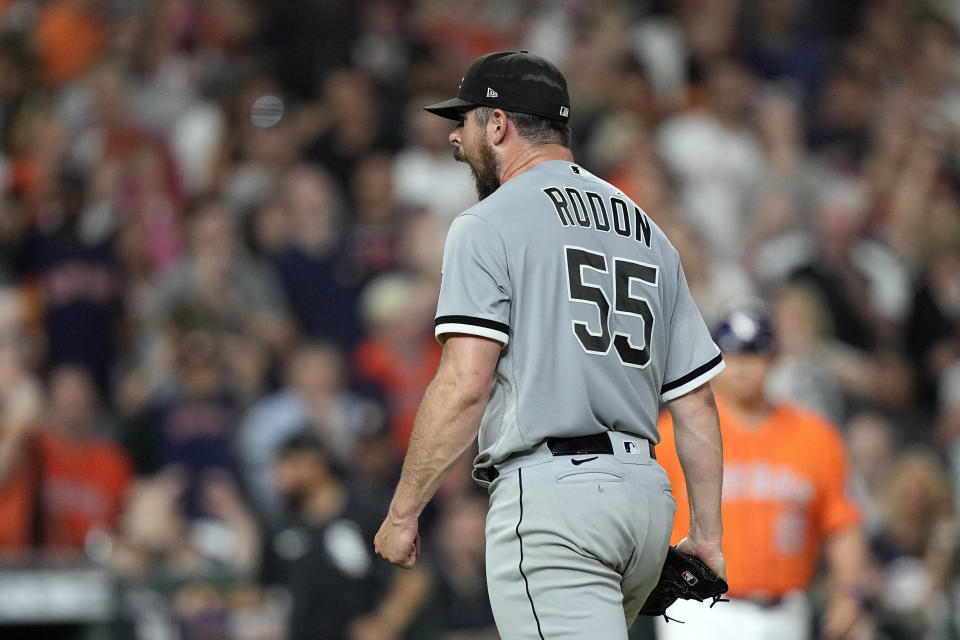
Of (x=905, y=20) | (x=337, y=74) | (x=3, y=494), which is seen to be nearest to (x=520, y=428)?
(x=3, y=494)

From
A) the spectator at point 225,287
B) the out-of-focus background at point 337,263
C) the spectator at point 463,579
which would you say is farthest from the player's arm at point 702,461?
the spectator at point 225,287

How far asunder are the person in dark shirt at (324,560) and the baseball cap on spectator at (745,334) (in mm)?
2376

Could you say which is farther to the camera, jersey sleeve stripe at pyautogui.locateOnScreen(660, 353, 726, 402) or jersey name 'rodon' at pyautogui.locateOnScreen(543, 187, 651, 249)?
jersey sleeve stripe at pyautogui.locateOnScreen(660, 353, 726, 402)

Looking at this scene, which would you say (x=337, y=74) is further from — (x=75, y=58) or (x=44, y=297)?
(x=44, y=297)

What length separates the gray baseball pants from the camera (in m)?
3.72

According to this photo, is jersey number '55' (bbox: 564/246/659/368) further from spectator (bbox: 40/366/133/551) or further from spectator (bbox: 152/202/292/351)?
spectator (bbox: 152/202/292/351)

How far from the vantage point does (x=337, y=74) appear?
1077 centimetres

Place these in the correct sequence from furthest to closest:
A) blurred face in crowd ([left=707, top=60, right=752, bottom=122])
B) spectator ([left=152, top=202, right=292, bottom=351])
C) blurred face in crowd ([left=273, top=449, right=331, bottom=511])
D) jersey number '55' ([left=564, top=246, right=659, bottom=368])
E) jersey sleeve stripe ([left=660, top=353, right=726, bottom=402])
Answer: blurred face in crowd ([left=707, top=60, right=752, bottom=122]) → spectator ([left=152, top=202, right=292, bottom=351]) → blurred face in crowd ([left=273, top=449, right=331, bottom=511]) → jersey sleeve stripe ([left=660, top=353, right=726, bottom=402]) → jersey number '55' ([left=564, top=246, right=659, bottom=368])

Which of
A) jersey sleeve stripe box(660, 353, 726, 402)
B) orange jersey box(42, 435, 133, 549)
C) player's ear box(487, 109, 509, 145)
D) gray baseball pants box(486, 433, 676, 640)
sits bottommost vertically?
orange jersey box(42, 435, 133, 549)

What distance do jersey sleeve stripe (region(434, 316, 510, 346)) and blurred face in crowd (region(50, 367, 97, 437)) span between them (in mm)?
5369

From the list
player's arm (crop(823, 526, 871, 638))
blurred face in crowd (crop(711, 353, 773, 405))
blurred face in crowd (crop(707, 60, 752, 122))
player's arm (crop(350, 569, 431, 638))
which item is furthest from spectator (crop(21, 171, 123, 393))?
player's arm (crop(823, 526, 871, 638))

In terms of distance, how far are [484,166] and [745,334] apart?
263cm

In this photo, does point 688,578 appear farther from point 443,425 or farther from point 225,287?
point 225,287

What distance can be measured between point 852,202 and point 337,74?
3.87m
